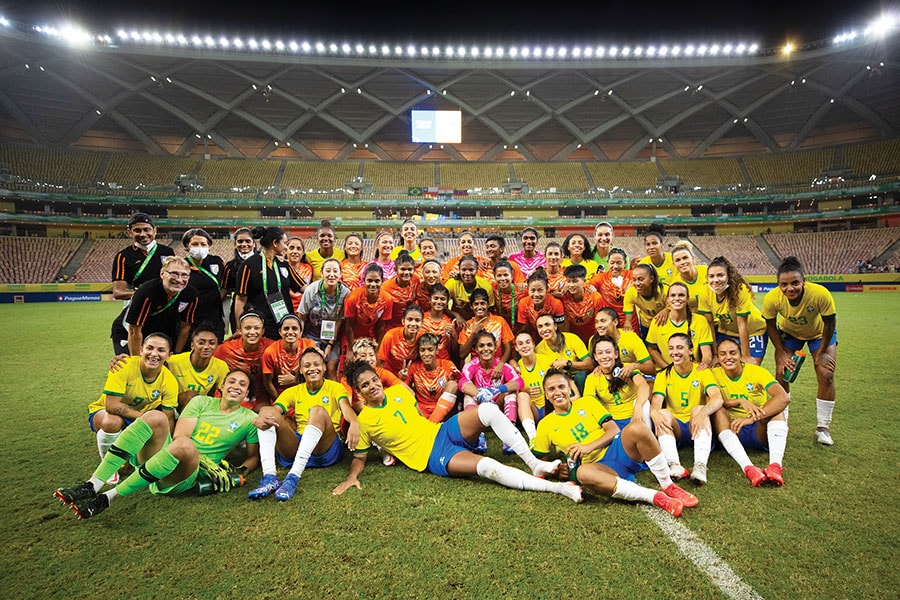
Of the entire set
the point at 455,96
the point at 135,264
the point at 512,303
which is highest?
the point at 455,96

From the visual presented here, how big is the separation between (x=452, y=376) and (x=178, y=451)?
2.49m

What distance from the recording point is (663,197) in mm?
39438

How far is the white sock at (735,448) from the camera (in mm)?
3375

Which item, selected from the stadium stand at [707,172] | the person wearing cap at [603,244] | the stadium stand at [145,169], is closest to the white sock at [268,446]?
the person wearing cap at [603,244]

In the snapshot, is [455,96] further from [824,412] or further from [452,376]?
[824,412]

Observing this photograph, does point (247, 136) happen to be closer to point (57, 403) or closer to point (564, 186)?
point (564, 186)

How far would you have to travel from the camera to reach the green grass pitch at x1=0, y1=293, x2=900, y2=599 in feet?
7.34

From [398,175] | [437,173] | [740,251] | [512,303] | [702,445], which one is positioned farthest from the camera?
[437,173]

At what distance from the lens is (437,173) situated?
43344 mm

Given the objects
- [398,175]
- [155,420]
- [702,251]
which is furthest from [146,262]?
[398,175]

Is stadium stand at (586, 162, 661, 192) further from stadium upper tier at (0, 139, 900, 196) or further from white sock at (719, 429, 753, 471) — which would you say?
white sock at (719, 429, 753, 471)

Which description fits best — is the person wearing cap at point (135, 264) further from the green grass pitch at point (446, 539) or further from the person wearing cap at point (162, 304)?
the green grass pitch at point (446, 539)

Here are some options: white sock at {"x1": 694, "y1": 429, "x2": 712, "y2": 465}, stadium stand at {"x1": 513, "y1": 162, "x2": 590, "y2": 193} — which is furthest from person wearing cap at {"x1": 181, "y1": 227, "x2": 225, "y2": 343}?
stadium stand at {"x1": 513, "y1": 162, "x2": 590, "y2": 193}

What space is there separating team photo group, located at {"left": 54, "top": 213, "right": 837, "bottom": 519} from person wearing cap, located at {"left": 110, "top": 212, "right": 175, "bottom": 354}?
0.02 metres
